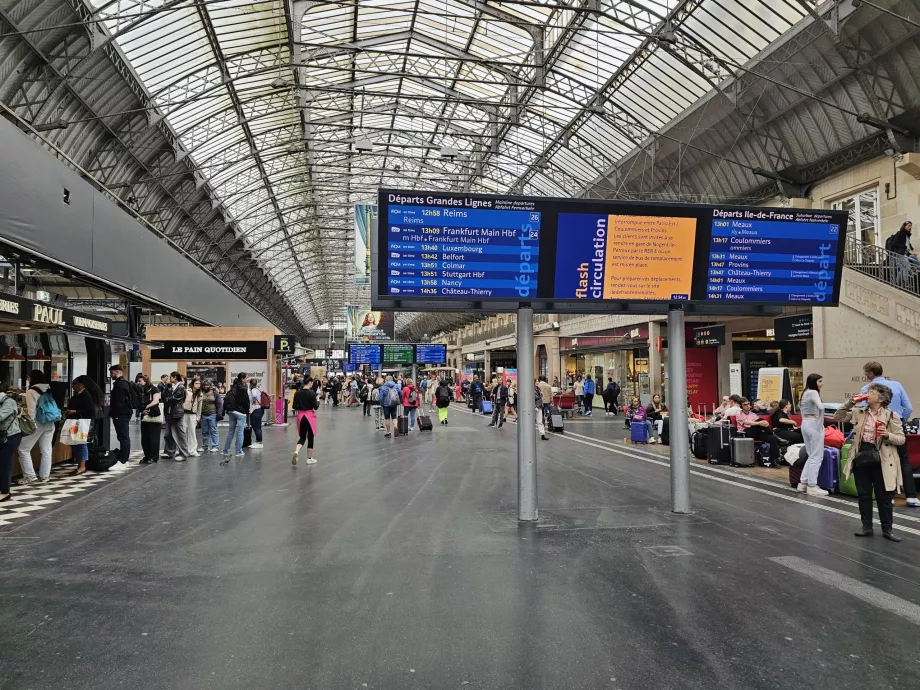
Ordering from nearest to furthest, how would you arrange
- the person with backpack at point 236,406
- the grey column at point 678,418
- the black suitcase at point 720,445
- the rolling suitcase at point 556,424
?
the grey column at point 678,418
the black suitcase at point 720,445
the person with backpack at point 236,406
the rolling suitcase at point 556,424

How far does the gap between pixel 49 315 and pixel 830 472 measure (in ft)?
39.2

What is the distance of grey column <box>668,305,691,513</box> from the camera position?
7.43 metres

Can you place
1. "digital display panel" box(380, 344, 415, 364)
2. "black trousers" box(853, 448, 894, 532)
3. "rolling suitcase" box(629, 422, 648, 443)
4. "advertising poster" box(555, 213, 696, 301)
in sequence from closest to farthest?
1. "black trousers" box(853, 448, 894, 532)
2. "advertising poster" box(555, 213, 696, 301)
3. "rolling suitcase" box(629, 422, 648, 443)
4. "digital display panel" box(380, 344, 415, 364)

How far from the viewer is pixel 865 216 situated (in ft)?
62.7

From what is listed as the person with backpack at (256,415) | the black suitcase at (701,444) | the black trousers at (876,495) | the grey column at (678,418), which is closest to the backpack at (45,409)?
the person with backpack at (256,415)

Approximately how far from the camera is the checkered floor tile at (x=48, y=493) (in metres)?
7.32

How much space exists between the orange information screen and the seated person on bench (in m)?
5.85

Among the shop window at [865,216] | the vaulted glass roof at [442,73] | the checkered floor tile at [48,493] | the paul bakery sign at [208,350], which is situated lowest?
the checkered floor tile at [48,493]

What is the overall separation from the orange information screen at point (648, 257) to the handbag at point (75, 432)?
29.9 feet

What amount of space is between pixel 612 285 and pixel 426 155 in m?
30.9

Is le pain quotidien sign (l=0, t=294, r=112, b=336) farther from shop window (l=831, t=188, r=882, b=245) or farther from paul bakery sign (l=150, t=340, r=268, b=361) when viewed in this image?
shop window (l=831, t=188, r=882, b=245)

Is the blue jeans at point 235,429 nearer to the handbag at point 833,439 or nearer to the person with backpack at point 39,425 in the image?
the person with backpack at point 39,425

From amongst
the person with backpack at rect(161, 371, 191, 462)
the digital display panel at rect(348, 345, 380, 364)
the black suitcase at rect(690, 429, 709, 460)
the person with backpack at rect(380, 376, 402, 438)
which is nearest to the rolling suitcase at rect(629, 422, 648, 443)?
the black suitcase at rect(690, 429, 709, 460)

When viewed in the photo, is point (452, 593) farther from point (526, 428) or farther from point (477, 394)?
point (477, 394)
